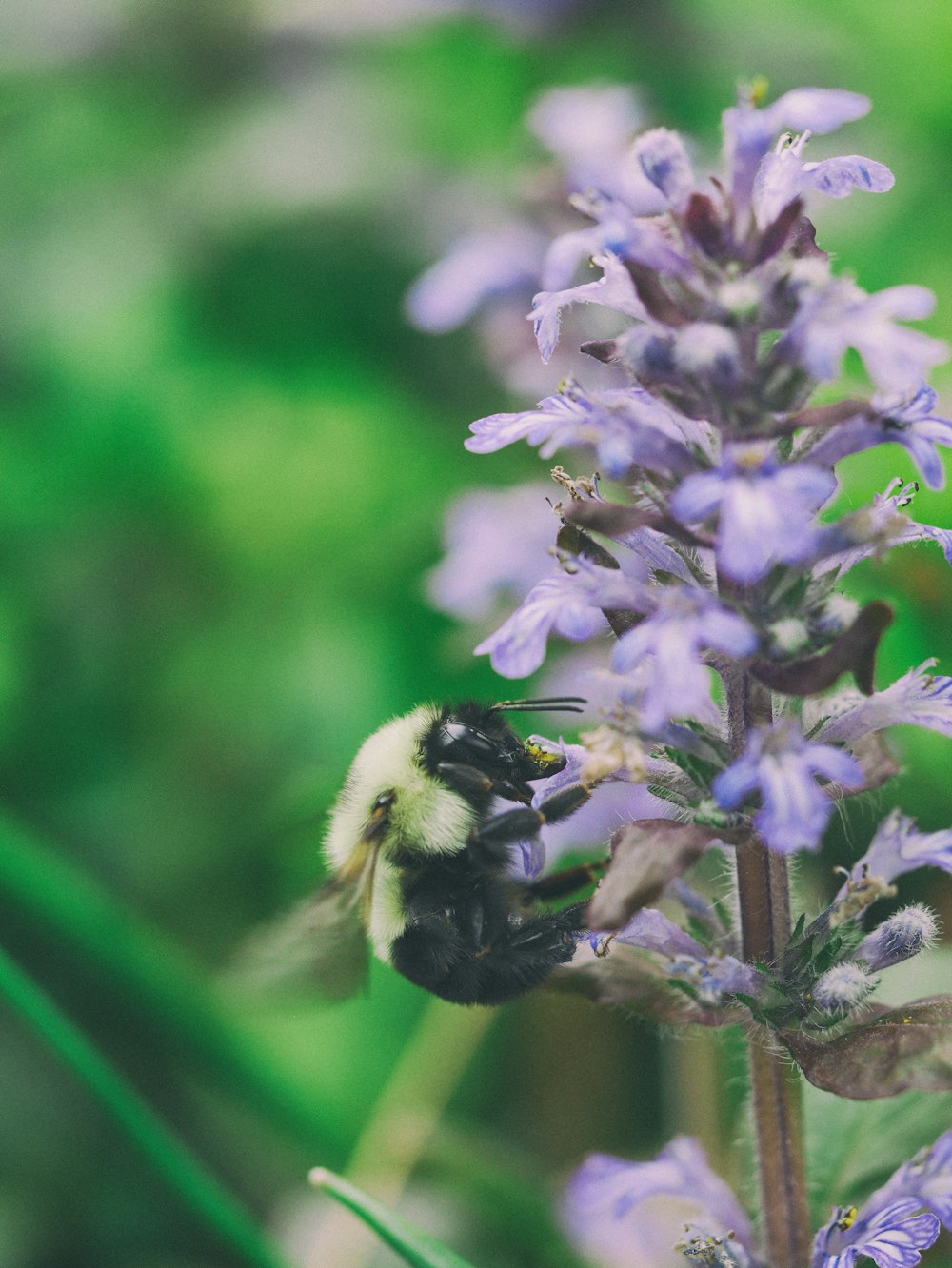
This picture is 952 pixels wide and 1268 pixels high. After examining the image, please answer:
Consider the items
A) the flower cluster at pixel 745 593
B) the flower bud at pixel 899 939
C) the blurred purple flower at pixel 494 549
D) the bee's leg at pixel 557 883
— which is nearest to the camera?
the flower cluster at pixel 745 593

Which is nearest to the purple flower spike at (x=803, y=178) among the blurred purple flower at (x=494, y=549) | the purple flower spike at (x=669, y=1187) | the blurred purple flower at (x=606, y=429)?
the blurred purple flower at (x=606, y=429)

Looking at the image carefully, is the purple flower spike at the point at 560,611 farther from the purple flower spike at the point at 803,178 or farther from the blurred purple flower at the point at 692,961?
the purple flower spike at the point at 803,178

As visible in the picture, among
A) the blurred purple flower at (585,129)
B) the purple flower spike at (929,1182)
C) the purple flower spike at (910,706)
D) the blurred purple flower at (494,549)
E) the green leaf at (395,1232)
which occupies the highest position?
the blurred purple flower at (585,129)

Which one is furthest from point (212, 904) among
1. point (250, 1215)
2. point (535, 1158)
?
point (535, 1158)

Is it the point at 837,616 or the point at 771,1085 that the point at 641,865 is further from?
the point at 771,1085

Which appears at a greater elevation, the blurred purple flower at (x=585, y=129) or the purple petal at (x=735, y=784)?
the blurred purple flower at (x=585, y=129)

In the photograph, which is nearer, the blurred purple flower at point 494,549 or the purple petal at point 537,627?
the purple petal at point 537,627

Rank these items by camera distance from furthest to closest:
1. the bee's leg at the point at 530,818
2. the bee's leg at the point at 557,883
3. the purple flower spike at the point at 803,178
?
the bee's leg at the point at 557,883 < the bee's leg at the point at 530,818 < the purple flower spike at the point at 803,178
